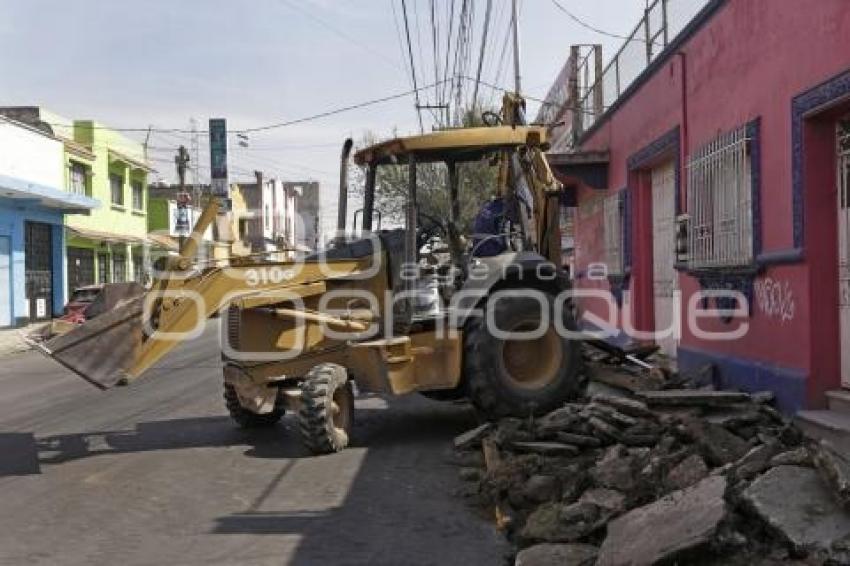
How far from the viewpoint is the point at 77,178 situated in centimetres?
3641

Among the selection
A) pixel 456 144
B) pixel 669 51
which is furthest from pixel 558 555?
pixel 669 51

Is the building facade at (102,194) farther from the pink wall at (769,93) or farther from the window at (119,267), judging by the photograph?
the pink wall at (769,93)

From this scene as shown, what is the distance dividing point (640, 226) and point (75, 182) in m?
27.2

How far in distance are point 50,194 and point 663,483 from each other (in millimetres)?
27983

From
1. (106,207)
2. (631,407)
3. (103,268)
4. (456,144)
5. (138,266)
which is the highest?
(106,207)

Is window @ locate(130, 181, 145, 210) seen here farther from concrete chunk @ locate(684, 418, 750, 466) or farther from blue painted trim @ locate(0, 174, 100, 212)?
concrete chunk @ locate(684, 418, 750, 466)

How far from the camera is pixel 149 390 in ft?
46.2

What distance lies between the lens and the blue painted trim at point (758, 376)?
7.92 meters

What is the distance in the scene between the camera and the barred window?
1580 centimetres

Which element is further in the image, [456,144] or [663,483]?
[456,144]

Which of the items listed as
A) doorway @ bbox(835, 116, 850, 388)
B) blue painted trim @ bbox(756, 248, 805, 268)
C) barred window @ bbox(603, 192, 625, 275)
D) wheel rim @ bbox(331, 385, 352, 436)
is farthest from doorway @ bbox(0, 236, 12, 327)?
doorway @ bbox(835, 116, 850, 388)

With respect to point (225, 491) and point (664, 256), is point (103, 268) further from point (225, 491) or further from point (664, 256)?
point (225, 491)

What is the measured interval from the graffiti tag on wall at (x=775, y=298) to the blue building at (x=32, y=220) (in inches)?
945

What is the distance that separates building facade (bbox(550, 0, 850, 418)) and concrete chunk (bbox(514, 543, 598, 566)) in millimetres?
3456
